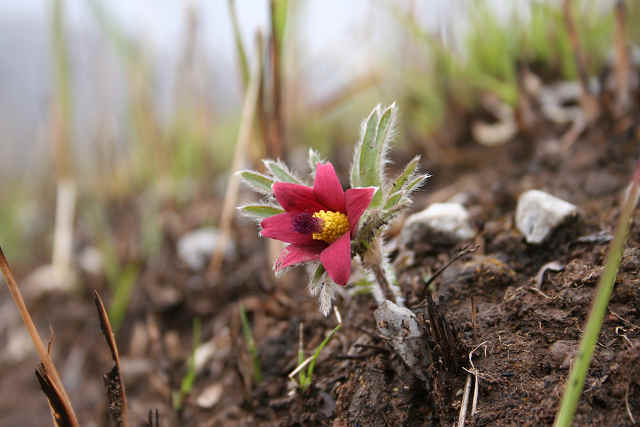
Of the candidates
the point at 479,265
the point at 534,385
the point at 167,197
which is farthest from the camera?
the point at 167,197

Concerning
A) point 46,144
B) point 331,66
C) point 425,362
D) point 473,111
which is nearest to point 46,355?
point 425,362

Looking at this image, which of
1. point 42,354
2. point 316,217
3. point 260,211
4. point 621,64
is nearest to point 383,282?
point 316,217

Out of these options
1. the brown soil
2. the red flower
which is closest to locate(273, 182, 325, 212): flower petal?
the red flower

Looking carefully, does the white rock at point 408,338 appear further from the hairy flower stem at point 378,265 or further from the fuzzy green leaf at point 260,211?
the fuzzy green leaf at point 260,211

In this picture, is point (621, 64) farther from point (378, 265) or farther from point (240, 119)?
point (240, 119)

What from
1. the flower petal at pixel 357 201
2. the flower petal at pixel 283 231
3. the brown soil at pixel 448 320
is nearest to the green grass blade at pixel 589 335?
the brown soil at pixel 448 320

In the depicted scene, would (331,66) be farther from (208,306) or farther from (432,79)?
(208,306)
